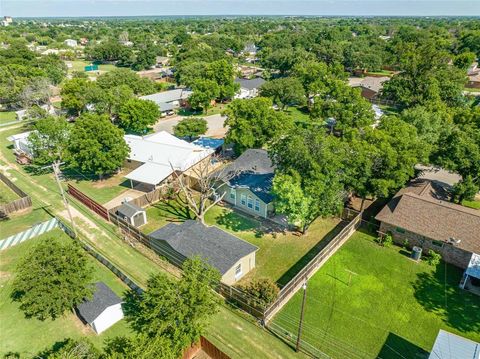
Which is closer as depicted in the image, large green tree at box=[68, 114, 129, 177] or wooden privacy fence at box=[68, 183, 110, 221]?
wooden privacy fence at box=[68, 183, 110, 221]

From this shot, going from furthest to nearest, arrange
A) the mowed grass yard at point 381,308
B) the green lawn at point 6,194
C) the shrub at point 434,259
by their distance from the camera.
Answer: the green lawn at point 6,194
the shrub at point 434,259
the mowed grass yard at point 381,308

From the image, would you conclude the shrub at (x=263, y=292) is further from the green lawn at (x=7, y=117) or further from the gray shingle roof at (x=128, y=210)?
the green lawn at (x=7, y=117)

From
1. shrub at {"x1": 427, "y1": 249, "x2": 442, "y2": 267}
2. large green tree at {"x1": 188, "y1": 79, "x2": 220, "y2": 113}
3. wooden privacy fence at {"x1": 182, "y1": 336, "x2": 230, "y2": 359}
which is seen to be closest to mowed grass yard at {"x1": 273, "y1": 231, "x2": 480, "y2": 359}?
shrub at {"x1": 427, "y1": 249, "x2": 442, "y2": 267}

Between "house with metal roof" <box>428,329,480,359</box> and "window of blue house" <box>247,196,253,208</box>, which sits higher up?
"house with metal roof" <box>428,329,480,359</box>

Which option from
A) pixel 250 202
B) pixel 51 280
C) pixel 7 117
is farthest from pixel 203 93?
pixel 51 280

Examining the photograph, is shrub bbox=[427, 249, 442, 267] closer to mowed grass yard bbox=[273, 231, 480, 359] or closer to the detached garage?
mowed grass yard bbox=[273, 231, 480, 359]

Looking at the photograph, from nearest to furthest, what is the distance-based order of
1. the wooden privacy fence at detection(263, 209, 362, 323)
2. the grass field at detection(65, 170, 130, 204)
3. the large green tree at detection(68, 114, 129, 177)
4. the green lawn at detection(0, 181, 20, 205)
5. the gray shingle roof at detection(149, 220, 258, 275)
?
the wooden privacy fence at detection(263, 209, 362, 323), the gray shingle roof at detection(149, 220, 258, 275), the green lawn at detection(0, 181, 20, 205), the large green tree at detection(68, 114, 129, 177), the grass field at detection(65, 170, 130, 204)

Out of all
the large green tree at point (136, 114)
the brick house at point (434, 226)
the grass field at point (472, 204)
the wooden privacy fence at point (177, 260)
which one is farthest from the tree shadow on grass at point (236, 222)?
the large green tree at point (136, 114)
